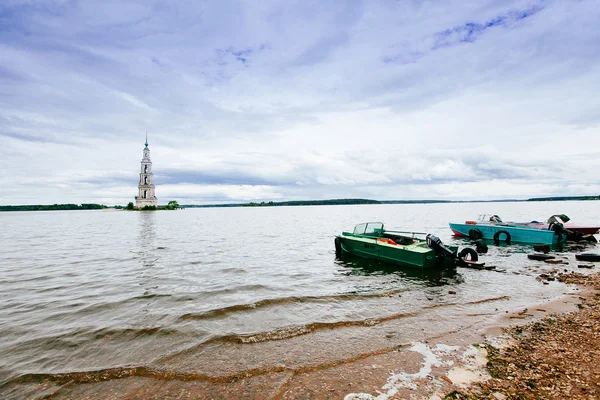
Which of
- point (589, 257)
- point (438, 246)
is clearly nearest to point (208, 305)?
point (438, 246)

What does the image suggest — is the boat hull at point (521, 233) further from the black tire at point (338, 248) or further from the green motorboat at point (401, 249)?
the black tire at point (338, 248)

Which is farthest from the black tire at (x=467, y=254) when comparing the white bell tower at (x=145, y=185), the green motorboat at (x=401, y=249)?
the white bell tower at (x=145, y=185)

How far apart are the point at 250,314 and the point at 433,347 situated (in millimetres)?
5611

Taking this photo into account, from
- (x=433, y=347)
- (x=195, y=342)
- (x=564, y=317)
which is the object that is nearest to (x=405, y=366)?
(x=433, y=347)

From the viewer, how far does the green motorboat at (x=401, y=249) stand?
1548cm

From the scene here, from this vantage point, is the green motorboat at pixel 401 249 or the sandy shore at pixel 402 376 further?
the green motorboat at pixel 401 249

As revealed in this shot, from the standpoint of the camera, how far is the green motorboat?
1548 centimetres

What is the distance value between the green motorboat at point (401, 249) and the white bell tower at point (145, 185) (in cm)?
17019

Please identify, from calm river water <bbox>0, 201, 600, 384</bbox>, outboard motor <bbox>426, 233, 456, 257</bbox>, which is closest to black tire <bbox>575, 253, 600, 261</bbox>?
calm river water <bbox>0, 201, 600, 384</bbox>

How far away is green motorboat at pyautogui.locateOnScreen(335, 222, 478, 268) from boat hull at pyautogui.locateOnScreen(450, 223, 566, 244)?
11.0 m

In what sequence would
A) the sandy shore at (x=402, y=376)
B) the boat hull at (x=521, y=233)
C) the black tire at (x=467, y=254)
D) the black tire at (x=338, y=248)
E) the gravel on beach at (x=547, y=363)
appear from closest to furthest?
the gravel on beach at (x=547, y=363) → the sandy shore at (x=402, y=376) → the black tire at (x=467, y=254) → the black tire at (x=338, y=248) → the boat hull at (x=521, y=233)

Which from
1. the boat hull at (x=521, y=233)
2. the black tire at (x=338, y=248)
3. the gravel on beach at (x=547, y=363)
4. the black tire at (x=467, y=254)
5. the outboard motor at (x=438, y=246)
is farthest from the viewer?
the boat hull at (x=521, y=233)

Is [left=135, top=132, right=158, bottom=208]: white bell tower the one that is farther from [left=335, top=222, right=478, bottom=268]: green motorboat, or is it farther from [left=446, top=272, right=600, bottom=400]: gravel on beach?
[left=446, top=272, right=600, bottom=400]: gravel on beach

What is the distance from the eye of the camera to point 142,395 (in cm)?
558
